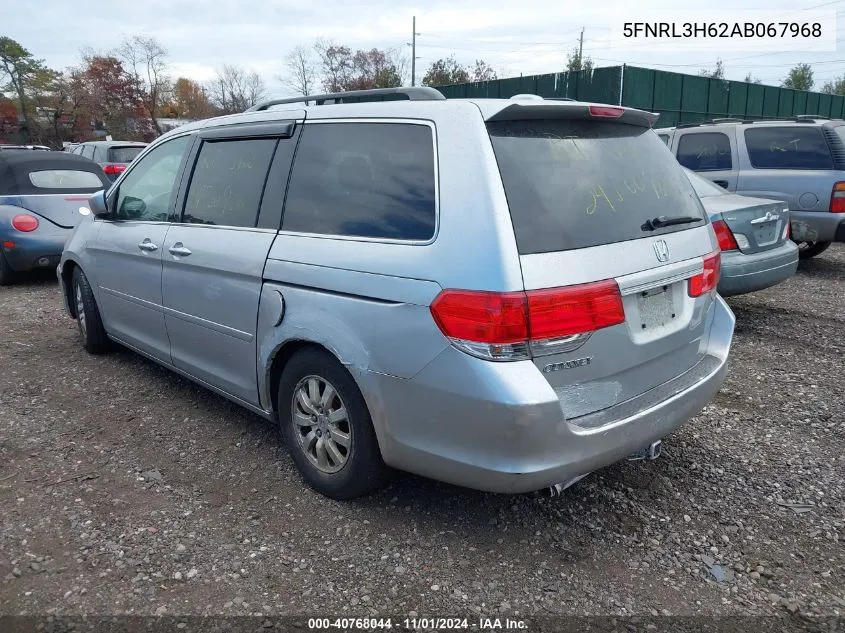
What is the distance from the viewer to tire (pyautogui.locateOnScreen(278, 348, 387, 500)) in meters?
2.91

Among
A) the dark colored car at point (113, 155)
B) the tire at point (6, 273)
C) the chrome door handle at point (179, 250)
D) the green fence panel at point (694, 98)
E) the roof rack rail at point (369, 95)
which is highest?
the green fence panel at point (694, 98)

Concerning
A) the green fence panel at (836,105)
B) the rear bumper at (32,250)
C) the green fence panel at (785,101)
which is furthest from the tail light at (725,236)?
the green fence panel at (836,105)

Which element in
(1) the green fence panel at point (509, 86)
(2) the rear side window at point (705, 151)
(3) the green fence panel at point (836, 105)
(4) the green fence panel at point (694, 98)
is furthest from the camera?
(3) the green fence panel at point (836, 105)

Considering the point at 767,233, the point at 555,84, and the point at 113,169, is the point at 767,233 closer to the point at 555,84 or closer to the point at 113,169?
the point at 113,169

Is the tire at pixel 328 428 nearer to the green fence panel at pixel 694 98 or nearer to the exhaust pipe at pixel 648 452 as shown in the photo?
the exhaust pipe at pixel 648 452

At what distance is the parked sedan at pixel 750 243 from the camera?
5.66m

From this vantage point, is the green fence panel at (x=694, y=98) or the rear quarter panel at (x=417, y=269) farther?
the green fence panel at (x=694, y=98)

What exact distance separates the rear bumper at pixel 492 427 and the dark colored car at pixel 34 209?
277 inches

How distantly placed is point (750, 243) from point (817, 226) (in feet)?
9.52

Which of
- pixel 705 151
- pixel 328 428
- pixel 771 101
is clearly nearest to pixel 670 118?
pixel 771 101

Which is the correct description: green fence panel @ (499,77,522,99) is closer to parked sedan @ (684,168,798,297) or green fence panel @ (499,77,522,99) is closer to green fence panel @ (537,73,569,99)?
green fence panel @ (537,73,569,99)

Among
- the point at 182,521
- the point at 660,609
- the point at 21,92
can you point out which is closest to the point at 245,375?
the point at 182,521

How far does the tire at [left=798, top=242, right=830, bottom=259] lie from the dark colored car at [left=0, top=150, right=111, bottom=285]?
9.55 m

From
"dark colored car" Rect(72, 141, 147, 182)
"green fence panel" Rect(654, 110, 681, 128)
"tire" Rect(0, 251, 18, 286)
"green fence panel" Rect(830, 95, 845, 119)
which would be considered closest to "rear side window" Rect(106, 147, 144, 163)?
"dark colored car" Rect(72, 141, 147, 182)
